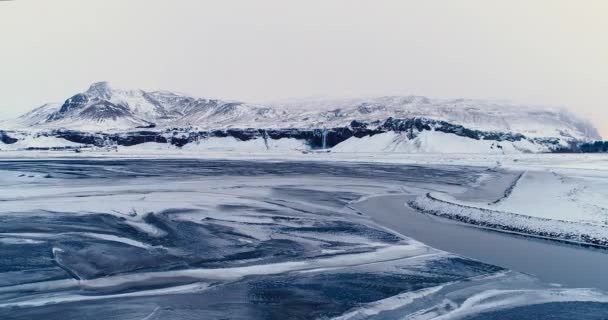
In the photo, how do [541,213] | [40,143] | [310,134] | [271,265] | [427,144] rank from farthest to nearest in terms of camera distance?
[310,134]
[40,143]
[427,144]
[541,213]
[271,265]

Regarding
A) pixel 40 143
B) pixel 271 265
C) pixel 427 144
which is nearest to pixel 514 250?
pixel 271 265

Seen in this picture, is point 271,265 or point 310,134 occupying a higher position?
point 310,134

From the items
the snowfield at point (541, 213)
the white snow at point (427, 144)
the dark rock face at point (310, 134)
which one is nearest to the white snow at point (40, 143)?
the dark rock face at point (310, 134)

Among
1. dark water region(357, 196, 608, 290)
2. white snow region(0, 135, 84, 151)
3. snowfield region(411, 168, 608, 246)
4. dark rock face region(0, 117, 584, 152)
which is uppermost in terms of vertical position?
dark rock face region(0, 117, 584, 152)

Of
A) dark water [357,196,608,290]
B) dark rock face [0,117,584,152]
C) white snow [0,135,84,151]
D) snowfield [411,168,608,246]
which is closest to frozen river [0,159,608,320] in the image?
dark water [357,196,608,290]

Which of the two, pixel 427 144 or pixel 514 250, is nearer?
pixel 514 250

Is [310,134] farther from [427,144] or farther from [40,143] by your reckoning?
[40,143]

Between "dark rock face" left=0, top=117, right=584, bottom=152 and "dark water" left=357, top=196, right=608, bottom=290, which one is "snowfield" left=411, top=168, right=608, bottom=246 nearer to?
"dark water" left=357, top=196, right=608, bottom=290

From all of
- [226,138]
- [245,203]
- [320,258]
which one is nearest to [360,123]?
[226,138]
